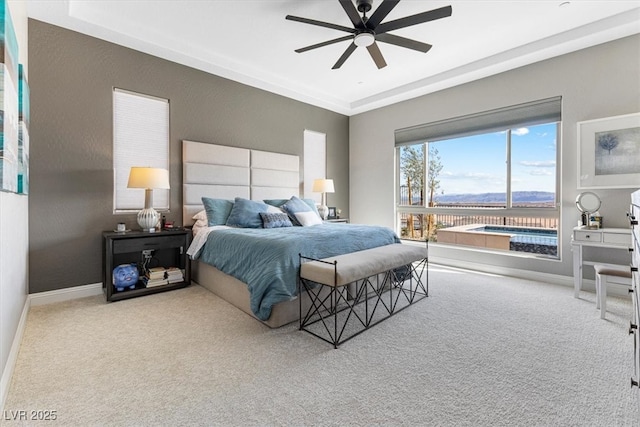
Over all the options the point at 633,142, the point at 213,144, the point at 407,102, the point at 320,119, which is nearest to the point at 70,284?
the point at 213,144

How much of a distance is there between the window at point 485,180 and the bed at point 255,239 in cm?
194

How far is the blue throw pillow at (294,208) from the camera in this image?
4.19 m

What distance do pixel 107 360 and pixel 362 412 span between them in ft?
5.55

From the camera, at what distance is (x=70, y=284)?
3.18m

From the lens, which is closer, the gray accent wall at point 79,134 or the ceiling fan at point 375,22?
the ceiling fan at point 375,22

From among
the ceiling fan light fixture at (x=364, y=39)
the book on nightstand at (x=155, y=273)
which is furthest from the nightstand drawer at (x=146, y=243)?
the ceiling fan light fixture at (x=364, y=39)

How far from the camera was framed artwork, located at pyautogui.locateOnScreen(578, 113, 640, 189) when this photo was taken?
10.5ft

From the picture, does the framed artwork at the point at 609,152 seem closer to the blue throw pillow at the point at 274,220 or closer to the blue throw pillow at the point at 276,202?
the blue throw pillow at the point at 274,220

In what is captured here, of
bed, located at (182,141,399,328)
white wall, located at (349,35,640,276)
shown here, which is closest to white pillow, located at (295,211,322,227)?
bed, located at (182,141,399,328)

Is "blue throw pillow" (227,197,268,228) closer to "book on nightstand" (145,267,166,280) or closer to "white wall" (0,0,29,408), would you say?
"book on nightstand" (145,267,166,280)

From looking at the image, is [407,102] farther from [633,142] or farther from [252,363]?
[252,363]

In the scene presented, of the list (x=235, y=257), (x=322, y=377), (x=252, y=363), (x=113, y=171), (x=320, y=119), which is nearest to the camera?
(x=322, y=377)

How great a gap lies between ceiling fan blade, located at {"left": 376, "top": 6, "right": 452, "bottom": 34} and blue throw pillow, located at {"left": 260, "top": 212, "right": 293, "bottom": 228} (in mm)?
2358

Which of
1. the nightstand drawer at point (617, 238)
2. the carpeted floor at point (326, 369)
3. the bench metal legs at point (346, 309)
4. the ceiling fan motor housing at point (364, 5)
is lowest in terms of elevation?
the carpeted floor at point (326, 369)
